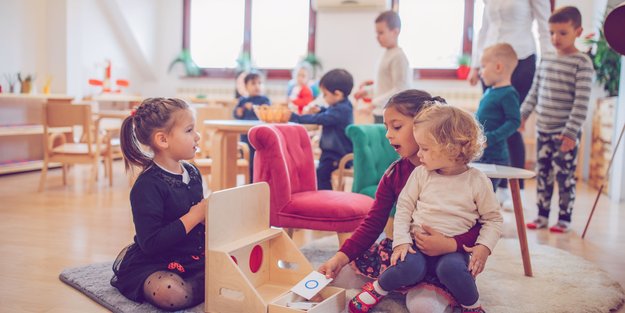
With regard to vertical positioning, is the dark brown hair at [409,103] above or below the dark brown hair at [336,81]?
below

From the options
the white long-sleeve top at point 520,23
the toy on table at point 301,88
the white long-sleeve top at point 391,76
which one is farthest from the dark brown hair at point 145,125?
the toy on table at point 301,88

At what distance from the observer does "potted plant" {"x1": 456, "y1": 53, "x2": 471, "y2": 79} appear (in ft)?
21.4

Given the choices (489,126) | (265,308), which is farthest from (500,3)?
(265,308)

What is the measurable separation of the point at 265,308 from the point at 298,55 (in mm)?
5950

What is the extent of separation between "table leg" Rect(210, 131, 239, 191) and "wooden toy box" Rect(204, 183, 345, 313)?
1226 millimetres

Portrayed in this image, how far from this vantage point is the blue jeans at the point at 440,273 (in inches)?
67.3

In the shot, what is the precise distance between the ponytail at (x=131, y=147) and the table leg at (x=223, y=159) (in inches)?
51.2

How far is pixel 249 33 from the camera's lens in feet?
24.7

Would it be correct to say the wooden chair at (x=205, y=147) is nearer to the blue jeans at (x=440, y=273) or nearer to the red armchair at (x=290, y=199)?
the red armchair at (x=290, y=199)

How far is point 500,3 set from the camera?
3666 millimetres

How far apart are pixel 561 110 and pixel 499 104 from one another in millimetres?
539

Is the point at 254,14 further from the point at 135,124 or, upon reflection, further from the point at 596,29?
the point at 135,124

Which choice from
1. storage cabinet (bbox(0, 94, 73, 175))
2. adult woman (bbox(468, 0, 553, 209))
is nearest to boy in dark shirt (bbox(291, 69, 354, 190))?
adult woman (bbox(468, 0, 553, 209))

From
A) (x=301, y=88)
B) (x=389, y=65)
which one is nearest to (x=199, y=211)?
(x=389, y=65)
